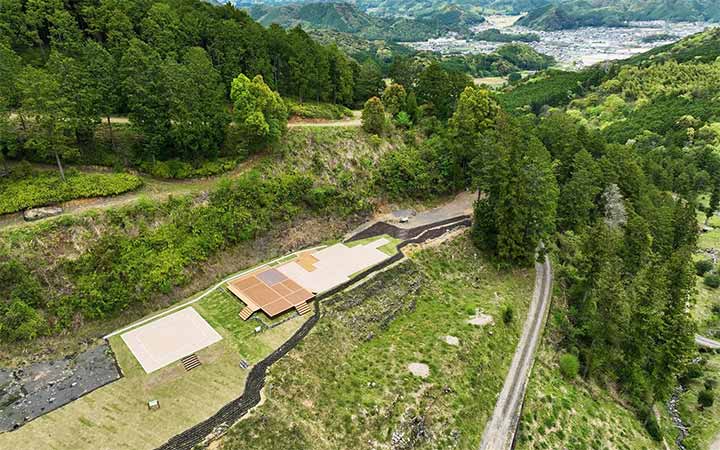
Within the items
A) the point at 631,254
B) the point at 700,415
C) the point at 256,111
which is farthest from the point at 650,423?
the point at 256,111

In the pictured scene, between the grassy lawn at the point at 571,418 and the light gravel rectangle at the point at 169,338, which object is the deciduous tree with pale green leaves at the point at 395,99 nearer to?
the grassy lawn at the point at 571,418

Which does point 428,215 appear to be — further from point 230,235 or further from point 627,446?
point 627,446

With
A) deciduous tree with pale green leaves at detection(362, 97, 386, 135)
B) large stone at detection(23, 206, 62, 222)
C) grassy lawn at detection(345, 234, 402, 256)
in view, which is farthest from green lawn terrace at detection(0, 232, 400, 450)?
deciduous tree with pale green leaves at detection(362, 97, 386, 135)

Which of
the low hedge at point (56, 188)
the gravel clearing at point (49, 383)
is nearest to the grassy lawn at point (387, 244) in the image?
the low hedge at point (56, 188)

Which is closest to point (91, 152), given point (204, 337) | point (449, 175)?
point (204, 337)

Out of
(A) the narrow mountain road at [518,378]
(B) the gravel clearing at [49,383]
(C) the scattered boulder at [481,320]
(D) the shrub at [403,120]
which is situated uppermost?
(D) the shrub at [403,120]

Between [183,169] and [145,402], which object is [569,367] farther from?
[183,169]
